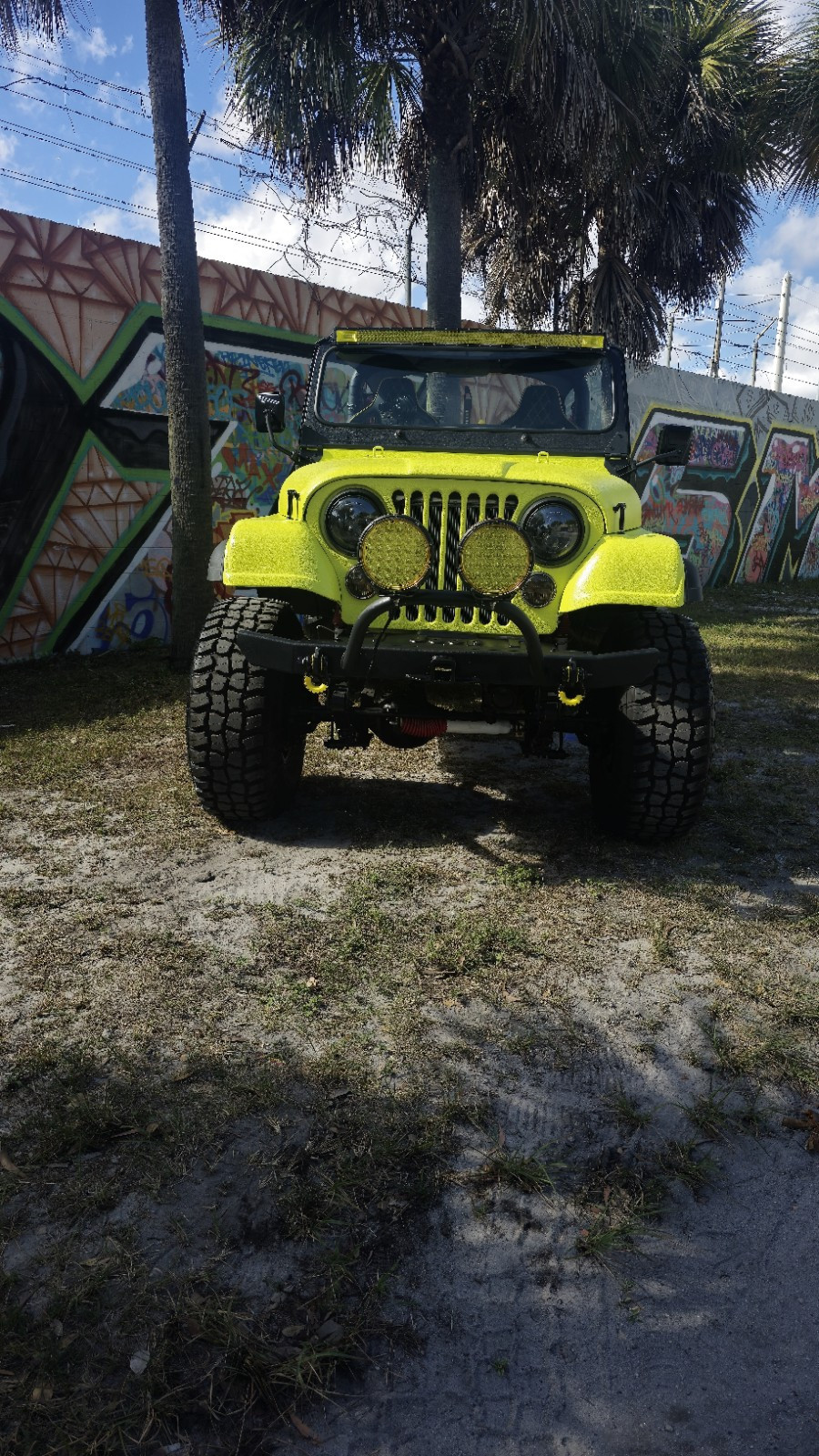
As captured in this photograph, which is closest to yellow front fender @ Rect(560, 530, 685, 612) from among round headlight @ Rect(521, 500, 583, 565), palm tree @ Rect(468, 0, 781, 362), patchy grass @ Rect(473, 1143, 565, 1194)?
round headlight @ Rect(521, 500, 583, 565)

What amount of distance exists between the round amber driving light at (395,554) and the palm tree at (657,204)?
8.35 meters

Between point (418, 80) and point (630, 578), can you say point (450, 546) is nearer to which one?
point (630, 578)

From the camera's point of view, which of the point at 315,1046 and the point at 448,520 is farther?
the point at 448,520

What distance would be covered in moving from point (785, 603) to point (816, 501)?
513 centimetres

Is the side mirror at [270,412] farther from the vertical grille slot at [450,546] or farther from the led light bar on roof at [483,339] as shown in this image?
the vertical grille slot at [450,546]

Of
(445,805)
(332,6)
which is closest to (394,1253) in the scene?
(445,805)

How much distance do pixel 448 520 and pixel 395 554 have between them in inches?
15.2

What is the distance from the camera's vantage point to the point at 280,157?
8.35 m

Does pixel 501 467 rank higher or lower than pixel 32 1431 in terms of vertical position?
higher

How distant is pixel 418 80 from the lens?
27.8 feet

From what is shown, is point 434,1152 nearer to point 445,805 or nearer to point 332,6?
point 445,805

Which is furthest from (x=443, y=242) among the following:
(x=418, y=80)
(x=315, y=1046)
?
(x=315, y=1046)

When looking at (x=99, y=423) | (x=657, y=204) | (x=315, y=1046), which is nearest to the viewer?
(x=315, y=1046)

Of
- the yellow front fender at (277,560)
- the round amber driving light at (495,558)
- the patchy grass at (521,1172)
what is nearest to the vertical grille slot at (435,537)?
the round amber driving light at (495,558)
